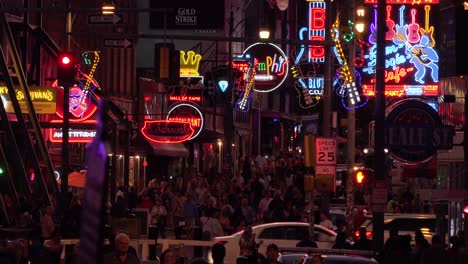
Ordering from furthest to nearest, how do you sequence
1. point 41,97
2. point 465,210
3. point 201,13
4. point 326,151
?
point 201,13 < point 41,97 < point 326,151 < point 465,210

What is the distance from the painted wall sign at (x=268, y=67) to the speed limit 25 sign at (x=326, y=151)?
29.6 metres

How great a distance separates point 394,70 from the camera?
119 ft

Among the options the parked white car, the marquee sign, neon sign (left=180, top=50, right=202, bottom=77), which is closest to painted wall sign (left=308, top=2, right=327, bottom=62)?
neon sign (left=180, top=50, right=202, bottom=77)

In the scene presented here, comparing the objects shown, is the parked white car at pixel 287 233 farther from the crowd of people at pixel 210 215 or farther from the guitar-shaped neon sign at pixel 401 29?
the guitar-shaped neon sign at pixel 401 29

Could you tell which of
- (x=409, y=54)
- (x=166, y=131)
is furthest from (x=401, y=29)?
(x=166, y=131)

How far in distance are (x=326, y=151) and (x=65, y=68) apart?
261 inches

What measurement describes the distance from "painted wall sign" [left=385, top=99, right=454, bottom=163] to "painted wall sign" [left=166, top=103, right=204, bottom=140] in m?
26.1

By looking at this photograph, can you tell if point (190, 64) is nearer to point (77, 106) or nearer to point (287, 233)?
point (77, 106)

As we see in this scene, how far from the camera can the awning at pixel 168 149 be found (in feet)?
168

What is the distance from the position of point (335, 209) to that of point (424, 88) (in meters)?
5.34

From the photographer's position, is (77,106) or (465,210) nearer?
(465,210)

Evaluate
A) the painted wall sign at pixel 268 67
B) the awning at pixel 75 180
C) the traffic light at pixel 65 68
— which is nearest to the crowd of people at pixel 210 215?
the awning at pixel 75 180

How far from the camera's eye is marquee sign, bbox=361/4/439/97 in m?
36.2

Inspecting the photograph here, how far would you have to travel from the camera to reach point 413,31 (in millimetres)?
36656
